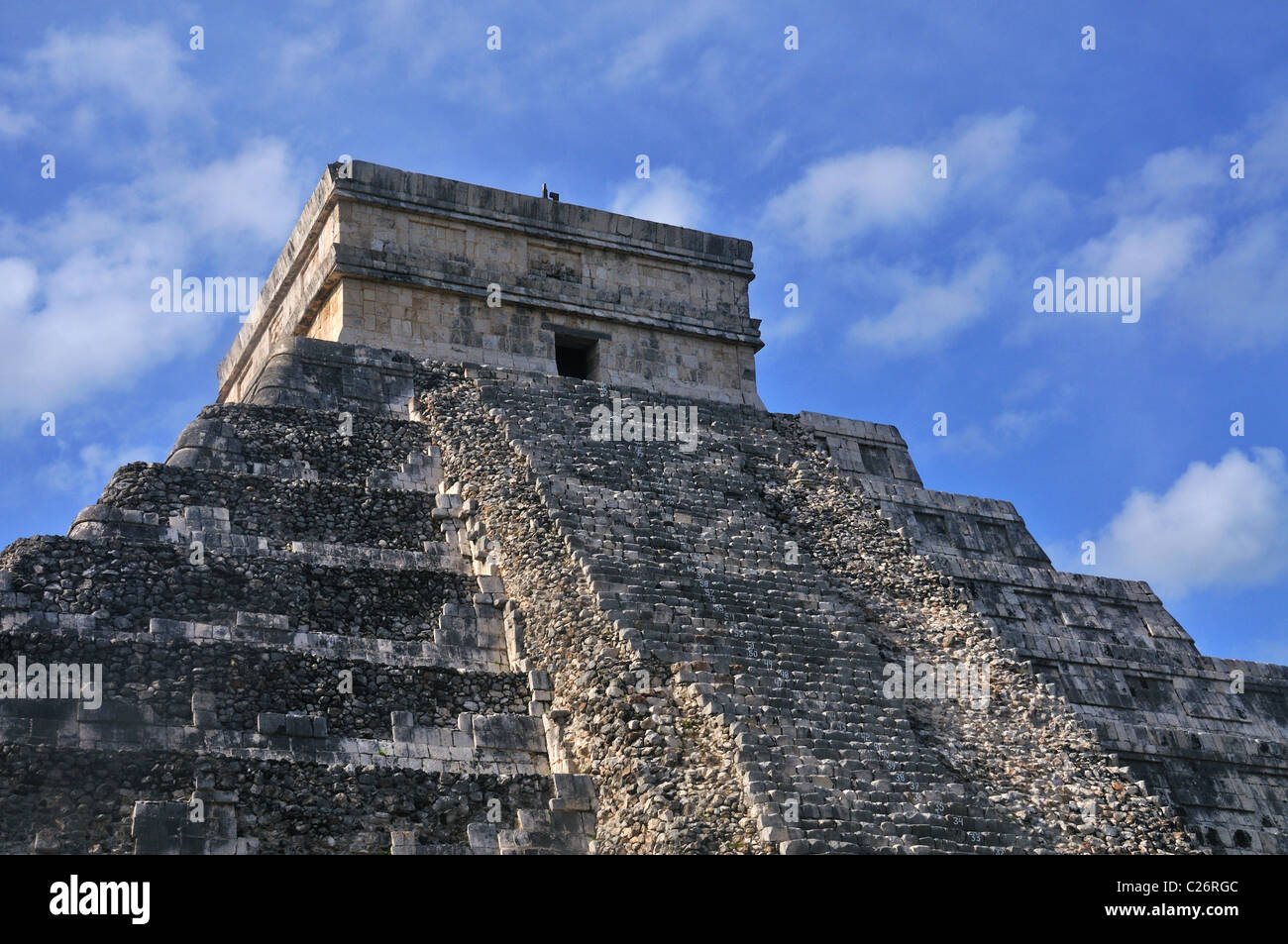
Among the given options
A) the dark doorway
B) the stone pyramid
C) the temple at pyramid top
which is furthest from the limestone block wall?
the dark doorway

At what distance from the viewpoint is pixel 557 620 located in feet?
44.1

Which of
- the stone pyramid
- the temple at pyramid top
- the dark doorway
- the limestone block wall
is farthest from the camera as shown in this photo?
the dark doorway

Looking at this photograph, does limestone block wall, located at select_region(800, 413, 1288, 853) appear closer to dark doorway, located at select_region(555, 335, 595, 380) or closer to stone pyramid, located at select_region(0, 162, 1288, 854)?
stone pyramid, located at select_region(0, 162, 1288, 854)

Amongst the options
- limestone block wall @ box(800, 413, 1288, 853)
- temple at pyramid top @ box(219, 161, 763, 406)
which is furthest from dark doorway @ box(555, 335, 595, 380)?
limestone block wall @ box(800, 413, 1288, 853)

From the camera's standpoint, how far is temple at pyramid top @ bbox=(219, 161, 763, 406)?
18.5m

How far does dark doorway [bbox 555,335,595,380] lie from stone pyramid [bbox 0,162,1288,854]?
6 centimetres

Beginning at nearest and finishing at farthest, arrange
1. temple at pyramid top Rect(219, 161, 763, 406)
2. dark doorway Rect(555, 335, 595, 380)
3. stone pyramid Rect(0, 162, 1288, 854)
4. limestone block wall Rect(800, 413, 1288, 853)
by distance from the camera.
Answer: stone pyramid Rect(0, 162, 1288, 854)
limestone block wall Rect(800, 413, 1288, 853)
temple at pyramid top Rect(219, 161, 763, 406)
dark doorway Rect(555, 335, 595, 380)

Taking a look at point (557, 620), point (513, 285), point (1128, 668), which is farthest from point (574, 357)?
point (1128, 668)

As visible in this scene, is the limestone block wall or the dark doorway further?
the dark doorway

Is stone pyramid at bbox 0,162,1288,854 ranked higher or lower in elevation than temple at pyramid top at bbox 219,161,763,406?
lower

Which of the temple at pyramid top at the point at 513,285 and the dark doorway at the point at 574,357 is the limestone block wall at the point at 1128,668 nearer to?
the temple at pyramid top at the point at 513,285
